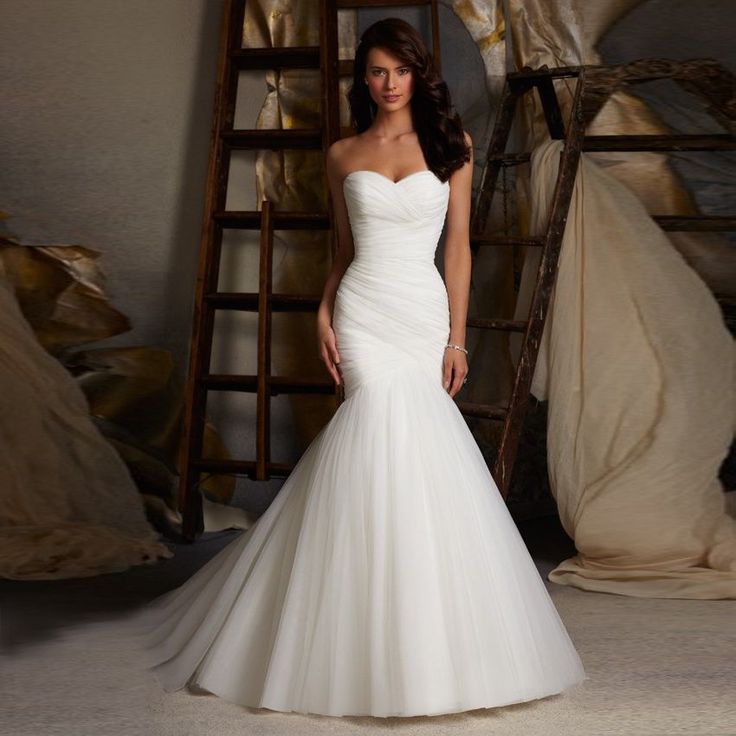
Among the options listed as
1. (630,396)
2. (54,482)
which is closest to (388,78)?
(630,396)

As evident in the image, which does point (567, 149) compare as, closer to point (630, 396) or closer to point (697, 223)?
point (697, 223)

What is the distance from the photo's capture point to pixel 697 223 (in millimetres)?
4391

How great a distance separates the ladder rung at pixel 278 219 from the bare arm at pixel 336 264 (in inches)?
64.4

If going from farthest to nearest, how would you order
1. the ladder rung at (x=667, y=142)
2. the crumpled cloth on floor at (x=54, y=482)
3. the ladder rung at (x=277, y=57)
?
the ladder rung at (x=277, y=57), the ladder rung at (x=667, y=142), the crumpled cloth on floor at (x=54, y=482)

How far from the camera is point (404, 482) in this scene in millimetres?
2561

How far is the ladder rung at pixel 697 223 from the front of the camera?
4.31m

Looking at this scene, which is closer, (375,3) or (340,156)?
(340,156)

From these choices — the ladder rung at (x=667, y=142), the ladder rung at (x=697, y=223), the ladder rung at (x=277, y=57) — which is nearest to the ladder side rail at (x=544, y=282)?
the ladder rung at (x=667, y=142)

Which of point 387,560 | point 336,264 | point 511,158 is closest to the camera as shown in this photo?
point 387,560

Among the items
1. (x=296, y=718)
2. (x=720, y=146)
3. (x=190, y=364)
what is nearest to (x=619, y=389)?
(x=720, y=146)

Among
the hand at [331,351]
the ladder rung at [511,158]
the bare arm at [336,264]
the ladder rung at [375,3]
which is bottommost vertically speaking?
the hand at [331,351]

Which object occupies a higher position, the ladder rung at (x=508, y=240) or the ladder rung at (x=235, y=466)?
the ladder rung at (x=508, y=240)

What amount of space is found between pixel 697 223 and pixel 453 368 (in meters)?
1.95

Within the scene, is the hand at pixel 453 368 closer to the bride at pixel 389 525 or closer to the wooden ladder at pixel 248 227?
the bride at pixel 389 525
